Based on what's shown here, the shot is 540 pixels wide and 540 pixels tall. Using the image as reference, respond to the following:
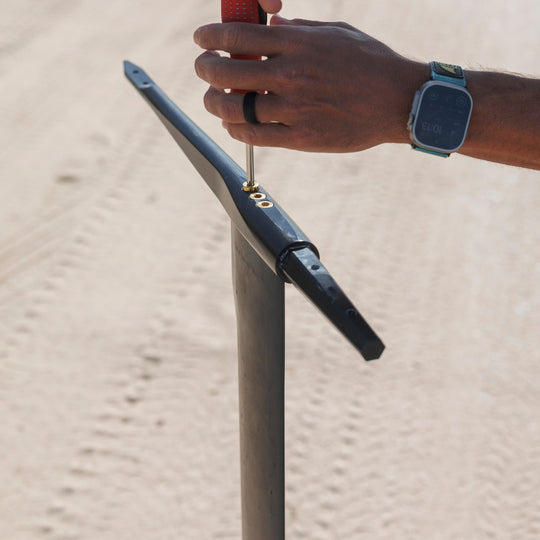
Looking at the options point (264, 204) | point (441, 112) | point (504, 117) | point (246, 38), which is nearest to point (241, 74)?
point (246, 38)

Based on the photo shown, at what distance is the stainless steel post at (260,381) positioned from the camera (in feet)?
2.77

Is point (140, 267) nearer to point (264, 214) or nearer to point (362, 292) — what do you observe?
point (362, 292)

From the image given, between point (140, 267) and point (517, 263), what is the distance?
1.30 metres

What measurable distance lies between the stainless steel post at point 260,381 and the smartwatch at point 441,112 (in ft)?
1.06

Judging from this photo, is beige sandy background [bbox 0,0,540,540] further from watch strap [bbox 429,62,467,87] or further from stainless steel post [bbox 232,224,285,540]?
watch strap [bbox 429,62,467,87]

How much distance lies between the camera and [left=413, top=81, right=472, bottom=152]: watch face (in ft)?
3.15

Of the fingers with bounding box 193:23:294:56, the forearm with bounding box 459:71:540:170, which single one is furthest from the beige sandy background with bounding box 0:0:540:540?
the fingers with bounding box 193:23:294:56

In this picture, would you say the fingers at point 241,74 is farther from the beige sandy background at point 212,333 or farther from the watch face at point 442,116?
the beige sandy background at point 212,333

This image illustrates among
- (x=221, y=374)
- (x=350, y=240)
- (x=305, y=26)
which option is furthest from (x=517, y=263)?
(x=305, y=26)

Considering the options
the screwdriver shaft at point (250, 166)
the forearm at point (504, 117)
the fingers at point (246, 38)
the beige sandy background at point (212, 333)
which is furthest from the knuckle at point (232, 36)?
the beige sandy background at point (212, 333)

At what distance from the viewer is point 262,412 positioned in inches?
35.5

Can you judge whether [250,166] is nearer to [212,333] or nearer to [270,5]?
[270,5]

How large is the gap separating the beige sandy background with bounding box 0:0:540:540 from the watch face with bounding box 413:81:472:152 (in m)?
1.01

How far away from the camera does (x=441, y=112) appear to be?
3.22 ft
